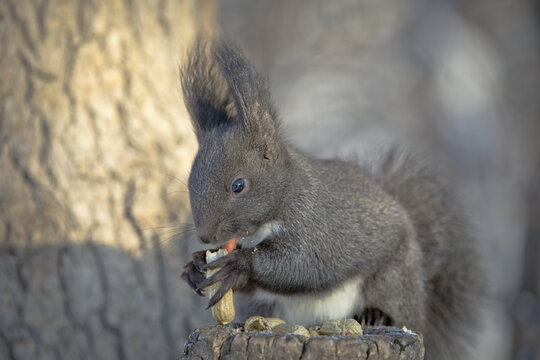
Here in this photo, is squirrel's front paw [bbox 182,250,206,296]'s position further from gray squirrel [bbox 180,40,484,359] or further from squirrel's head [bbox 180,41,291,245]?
squirrel's head [bbox 180,41,291,245]

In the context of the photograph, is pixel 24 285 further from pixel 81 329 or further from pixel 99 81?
pixel 99 81

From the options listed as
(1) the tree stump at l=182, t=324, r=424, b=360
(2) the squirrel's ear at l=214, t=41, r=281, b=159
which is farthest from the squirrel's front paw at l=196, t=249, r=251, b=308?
(2) the squirrel's ear at l=214, t=41, r=281, b=159

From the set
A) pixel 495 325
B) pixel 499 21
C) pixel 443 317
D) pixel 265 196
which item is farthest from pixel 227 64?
pixel 499 21

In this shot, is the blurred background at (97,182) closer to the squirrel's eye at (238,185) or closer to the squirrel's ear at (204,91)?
the squirrel's ear at (204,91)

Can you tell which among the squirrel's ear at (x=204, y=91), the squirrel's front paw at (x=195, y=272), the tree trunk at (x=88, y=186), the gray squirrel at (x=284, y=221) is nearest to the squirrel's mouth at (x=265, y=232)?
the gray squirrel at (x=284, y=221)

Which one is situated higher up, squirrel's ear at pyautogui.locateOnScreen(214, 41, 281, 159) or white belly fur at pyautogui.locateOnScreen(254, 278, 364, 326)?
squirrel's ear at pyautogui.locateOnScreen(214, 41, 281, 159)

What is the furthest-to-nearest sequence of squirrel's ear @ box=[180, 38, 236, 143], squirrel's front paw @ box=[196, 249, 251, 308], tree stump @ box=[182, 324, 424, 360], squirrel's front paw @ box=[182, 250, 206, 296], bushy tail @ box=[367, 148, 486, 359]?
1. bushy tail @ box=[367, 148, 486, 359]
2. squirrel's ear @ box=[180, 38, 236, 143]
3. squirrel's front paw @ box=[182, 250, 206, 296]
4. squirrel's front paw @ box=[196, 249, 251, 308]
5. tree stump @ box=[182, 324, 424, 360]

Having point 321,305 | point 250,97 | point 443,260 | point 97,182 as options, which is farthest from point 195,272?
point 443,260

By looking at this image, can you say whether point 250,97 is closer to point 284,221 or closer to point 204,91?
point 204,91

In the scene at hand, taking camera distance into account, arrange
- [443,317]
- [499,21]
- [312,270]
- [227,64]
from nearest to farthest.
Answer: [227,64] → [312,270] → [443,317] → [499,21]
